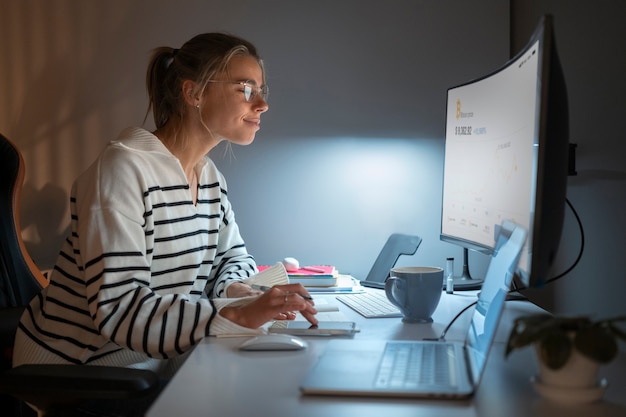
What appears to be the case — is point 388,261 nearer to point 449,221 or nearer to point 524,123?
point 449,221

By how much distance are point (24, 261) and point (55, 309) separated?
0.67m

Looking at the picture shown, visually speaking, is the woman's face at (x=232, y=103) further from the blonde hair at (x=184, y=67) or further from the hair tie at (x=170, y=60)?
the hair tie at (x=170, y=60)

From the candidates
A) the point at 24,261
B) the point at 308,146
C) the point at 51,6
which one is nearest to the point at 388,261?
the point at 308,146

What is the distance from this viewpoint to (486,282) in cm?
125

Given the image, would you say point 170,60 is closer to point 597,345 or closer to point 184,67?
point 184,67

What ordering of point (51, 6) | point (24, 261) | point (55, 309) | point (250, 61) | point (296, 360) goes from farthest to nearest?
point (51, 6) → point (24, 261) → point (250, 61) → point (55, 309) → point (296, 360)

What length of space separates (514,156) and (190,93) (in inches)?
30.5

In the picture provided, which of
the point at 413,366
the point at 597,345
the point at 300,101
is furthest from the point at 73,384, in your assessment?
→ the point at 300,101

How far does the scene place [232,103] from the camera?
1.82 m

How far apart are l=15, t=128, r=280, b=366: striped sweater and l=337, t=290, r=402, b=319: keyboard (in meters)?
0.27

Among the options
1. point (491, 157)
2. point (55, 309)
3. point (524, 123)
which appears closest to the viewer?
point (524, 123)

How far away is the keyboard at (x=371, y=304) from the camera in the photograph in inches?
64.4

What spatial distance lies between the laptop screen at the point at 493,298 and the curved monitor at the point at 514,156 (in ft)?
0.15

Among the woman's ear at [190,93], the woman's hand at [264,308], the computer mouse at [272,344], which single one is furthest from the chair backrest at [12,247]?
the computer mouse at [272,344]
